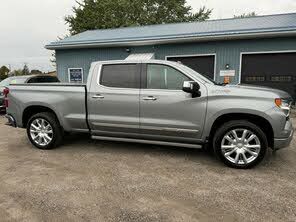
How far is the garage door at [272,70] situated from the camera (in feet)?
34.7

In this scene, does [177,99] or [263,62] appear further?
[263,62]

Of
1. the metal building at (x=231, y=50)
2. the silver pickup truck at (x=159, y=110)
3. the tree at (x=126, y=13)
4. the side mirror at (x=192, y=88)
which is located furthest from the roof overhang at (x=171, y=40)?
the tree at (x=126, y=13)

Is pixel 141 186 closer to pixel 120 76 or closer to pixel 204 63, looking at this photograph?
pixel 120 76

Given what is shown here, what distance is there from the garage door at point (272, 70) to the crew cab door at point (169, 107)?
25.8 ft

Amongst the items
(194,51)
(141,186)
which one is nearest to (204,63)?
(194,51)

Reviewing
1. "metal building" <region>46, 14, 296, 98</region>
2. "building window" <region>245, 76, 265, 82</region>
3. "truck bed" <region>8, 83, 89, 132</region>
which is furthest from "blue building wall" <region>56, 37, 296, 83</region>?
"truck bed" <region>8, 83, 89, 132</region>

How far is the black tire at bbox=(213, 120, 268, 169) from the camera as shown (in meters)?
4.11

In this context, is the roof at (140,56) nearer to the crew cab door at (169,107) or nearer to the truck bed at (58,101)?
the truck bed at (58,101)

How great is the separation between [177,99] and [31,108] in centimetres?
325

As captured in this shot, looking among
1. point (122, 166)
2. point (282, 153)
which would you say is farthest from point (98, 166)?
point (282, 153)

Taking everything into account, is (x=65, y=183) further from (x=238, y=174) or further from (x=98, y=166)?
(x=238, y=174)

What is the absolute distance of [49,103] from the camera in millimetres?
5207

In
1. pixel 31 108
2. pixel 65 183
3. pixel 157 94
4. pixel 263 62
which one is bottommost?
pixel 65 183

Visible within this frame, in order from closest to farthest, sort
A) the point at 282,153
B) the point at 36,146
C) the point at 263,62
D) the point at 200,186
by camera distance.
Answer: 1. the point at 200,186
2. the point at 282,153
3. the point at 36,146
4. the point at 263,62
